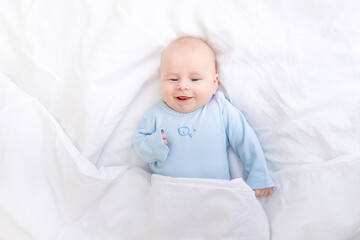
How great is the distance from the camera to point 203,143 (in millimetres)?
1096

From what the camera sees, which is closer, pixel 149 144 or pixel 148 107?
pixel 149 144

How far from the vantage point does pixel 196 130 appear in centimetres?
111

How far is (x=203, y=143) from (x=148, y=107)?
237 mm

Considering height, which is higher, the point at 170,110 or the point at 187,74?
the point at 187,74

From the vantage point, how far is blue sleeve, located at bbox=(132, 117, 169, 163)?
1.07 m

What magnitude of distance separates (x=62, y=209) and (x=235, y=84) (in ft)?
2.18

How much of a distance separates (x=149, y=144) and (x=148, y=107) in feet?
0.52

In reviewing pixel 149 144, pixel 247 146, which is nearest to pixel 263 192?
pixel 247 146

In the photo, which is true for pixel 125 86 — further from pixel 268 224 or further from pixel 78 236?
pixel 268 224

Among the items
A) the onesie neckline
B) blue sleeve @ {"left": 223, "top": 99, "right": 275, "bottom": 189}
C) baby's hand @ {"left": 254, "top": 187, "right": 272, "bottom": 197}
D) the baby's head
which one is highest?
the baby's head

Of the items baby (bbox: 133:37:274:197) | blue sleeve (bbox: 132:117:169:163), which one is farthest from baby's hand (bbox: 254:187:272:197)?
blue sleeve (bbox: 132:117:169:163)

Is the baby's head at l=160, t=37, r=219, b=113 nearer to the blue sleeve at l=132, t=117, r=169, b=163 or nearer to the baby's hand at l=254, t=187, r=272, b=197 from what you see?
the blue sleeve at l=132, t=117, r=169, b=163

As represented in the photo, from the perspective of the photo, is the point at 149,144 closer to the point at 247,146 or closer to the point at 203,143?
the point at 203,143

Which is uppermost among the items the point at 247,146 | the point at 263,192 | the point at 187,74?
the point at 187,74
